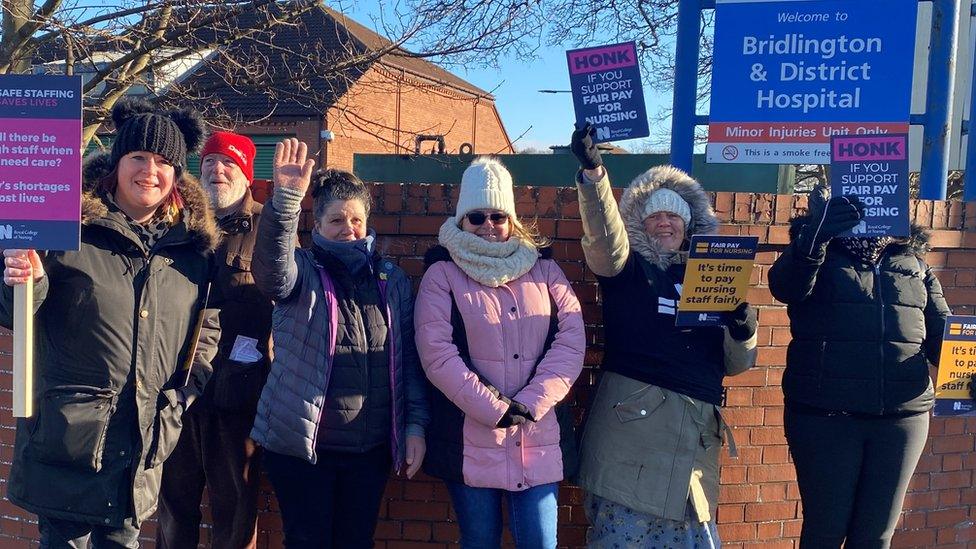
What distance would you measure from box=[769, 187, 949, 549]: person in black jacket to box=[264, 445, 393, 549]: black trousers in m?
1.67

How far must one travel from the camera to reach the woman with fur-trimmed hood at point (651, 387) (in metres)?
2.93

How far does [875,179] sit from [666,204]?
0.76 m

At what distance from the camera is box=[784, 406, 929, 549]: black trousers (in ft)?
9.80

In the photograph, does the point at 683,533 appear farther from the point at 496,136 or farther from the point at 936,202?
the point at 496,136

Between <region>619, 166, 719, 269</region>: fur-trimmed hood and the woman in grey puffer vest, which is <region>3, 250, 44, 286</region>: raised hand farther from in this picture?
<region>619, 166, 719, 269</region>: fur-trimmed hood

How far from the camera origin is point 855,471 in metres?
3.00

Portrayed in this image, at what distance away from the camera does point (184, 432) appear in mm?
3285

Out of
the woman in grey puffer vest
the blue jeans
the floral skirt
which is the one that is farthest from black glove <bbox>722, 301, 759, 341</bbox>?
Answer: the woman in grey puffer vest

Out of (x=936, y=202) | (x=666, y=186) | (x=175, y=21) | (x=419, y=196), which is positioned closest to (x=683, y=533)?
(x=666, y=186)

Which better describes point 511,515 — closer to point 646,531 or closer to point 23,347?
point 646,531

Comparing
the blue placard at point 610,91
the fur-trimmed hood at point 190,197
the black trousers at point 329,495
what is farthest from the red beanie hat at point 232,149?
the blue placard at point 610,91

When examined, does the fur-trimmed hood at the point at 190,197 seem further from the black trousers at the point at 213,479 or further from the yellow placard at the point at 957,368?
the yellow placard at the point at 957,368

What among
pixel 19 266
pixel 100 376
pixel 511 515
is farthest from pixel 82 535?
Answer: pixel 511 515

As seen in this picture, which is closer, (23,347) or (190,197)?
(23,347)
